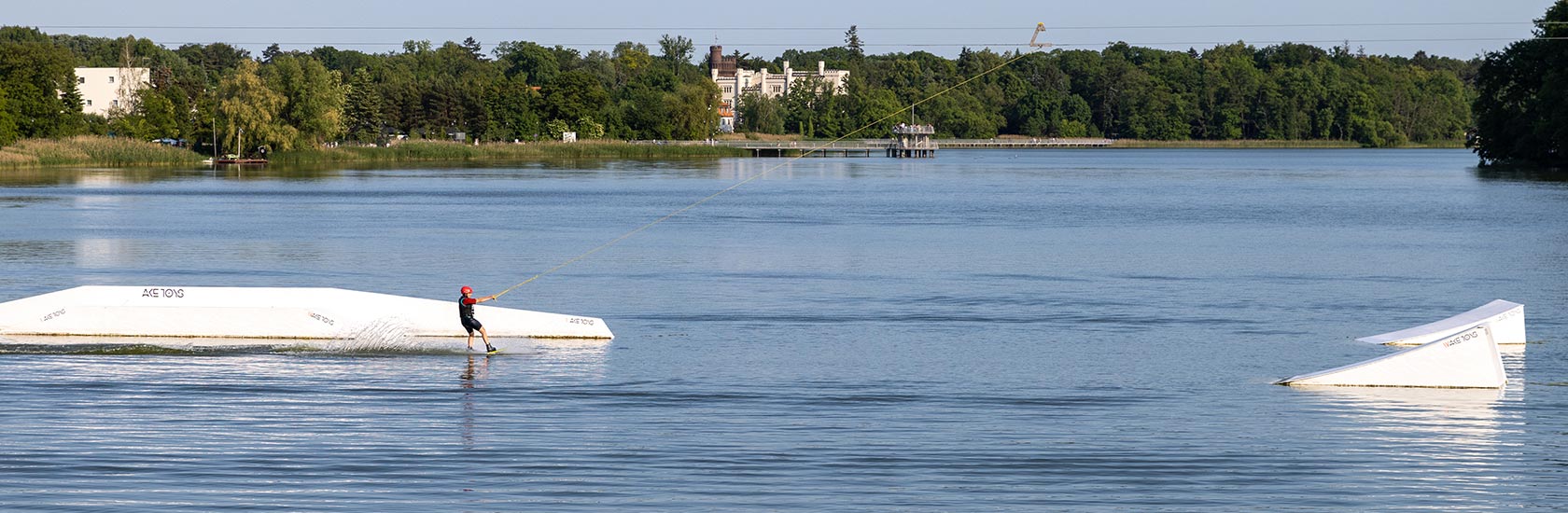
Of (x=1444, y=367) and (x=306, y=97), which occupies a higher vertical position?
(x=306, y=97)

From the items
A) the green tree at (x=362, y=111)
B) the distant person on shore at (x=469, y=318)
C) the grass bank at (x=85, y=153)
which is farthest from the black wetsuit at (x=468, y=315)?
the green tree at (x=362, y=111)

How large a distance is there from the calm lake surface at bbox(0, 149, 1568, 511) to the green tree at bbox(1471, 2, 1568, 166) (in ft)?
161

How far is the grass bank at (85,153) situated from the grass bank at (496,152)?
13.2 metres

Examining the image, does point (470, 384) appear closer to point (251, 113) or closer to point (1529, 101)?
point (1529, 101)

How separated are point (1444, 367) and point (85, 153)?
363 feet

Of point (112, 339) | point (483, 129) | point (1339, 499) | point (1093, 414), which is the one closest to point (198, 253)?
point (112, 339)

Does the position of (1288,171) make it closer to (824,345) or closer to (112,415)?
(824,345)

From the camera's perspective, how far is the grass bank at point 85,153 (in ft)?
367

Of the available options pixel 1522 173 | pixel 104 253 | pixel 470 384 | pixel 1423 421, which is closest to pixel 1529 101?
pixel 1522 173

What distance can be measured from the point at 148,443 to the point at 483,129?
15565 cm

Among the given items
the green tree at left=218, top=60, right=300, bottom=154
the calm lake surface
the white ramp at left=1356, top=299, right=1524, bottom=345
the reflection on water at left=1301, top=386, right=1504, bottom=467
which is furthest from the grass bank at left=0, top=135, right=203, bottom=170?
the reflection on water at left=1301, top=386, right=1504, bottom=467

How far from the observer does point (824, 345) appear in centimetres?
2605

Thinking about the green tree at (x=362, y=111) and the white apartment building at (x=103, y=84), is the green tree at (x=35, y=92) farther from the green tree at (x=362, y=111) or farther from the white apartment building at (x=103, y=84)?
the white apartment building at (x=103, y=84)

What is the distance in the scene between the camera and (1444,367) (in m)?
21.2
